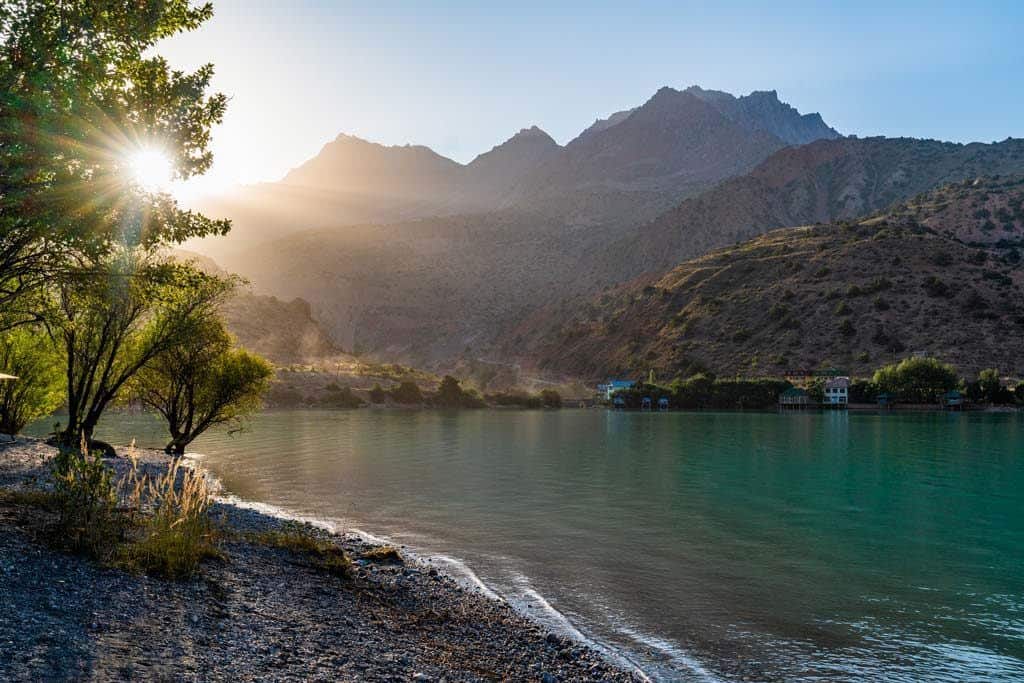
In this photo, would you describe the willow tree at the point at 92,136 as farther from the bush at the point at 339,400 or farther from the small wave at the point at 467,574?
the bush at the point at 339,400

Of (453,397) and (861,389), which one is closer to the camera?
(861,389)

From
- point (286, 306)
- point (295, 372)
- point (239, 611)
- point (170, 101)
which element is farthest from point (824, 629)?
point (286, 306)

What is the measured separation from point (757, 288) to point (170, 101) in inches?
5674

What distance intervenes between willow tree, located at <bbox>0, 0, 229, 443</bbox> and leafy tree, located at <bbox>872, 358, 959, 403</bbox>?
115530 millimetres

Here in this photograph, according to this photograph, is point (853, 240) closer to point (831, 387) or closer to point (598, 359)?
point (831, 387)

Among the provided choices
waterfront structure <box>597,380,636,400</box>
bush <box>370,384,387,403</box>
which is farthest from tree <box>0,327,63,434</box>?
waterfront structure <box>597,380,636,400</box>

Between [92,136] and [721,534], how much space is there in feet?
76.2

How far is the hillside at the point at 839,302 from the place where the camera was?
121562 mm

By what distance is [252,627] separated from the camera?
11242mm

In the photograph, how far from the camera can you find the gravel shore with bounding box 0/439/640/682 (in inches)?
355

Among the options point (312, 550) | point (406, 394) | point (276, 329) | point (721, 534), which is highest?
point (276, 329)

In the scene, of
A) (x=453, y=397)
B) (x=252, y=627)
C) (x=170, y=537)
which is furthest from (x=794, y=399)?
(x=252, y=627)

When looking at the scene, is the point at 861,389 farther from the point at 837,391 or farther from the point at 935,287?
the point at 935,287

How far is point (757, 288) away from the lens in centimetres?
14675
